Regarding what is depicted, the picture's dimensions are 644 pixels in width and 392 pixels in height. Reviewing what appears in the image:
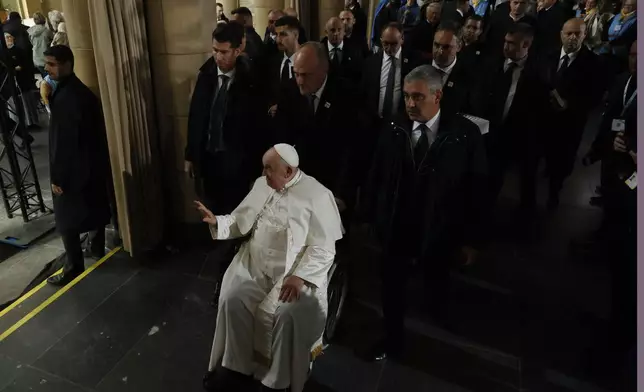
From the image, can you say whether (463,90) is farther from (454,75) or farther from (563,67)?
(563,67)

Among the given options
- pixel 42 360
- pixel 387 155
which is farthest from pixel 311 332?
pixel 42 360

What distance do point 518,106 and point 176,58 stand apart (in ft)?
9.51

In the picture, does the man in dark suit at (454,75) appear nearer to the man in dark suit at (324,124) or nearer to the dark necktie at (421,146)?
the man in dark suit at (324,124)

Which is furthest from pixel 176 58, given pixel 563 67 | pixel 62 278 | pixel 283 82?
pixel 563 67

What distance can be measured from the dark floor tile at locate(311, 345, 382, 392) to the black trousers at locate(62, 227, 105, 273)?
2455 mm

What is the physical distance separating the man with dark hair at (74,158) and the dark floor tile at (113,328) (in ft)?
2.19

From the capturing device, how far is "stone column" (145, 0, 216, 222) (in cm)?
413

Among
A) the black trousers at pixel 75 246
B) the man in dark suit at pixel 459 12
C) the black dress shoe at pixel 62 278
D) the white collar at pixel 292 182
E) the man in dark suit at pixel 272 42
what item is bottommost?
the black dress shoe at pixel 62 278

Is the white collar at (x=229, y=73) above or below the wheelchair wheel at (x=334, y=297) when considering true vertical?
above

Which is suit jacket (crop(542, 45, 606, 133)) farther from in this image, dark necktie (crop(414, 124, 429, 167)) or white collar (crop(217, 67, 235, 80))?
white collar (crop(217, 67, 235, 80))

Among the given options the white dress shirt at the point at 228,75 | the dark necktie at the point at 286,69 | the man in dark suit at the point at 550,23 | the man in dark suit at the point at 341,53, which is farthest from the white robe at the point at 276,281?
the man in dark suit at the point at 550,23

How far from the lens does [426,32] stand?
650cm

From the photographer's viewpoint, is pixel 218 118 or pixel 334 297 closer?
pixel 334 297

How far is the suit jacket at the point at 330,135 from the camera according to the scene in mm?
3396
